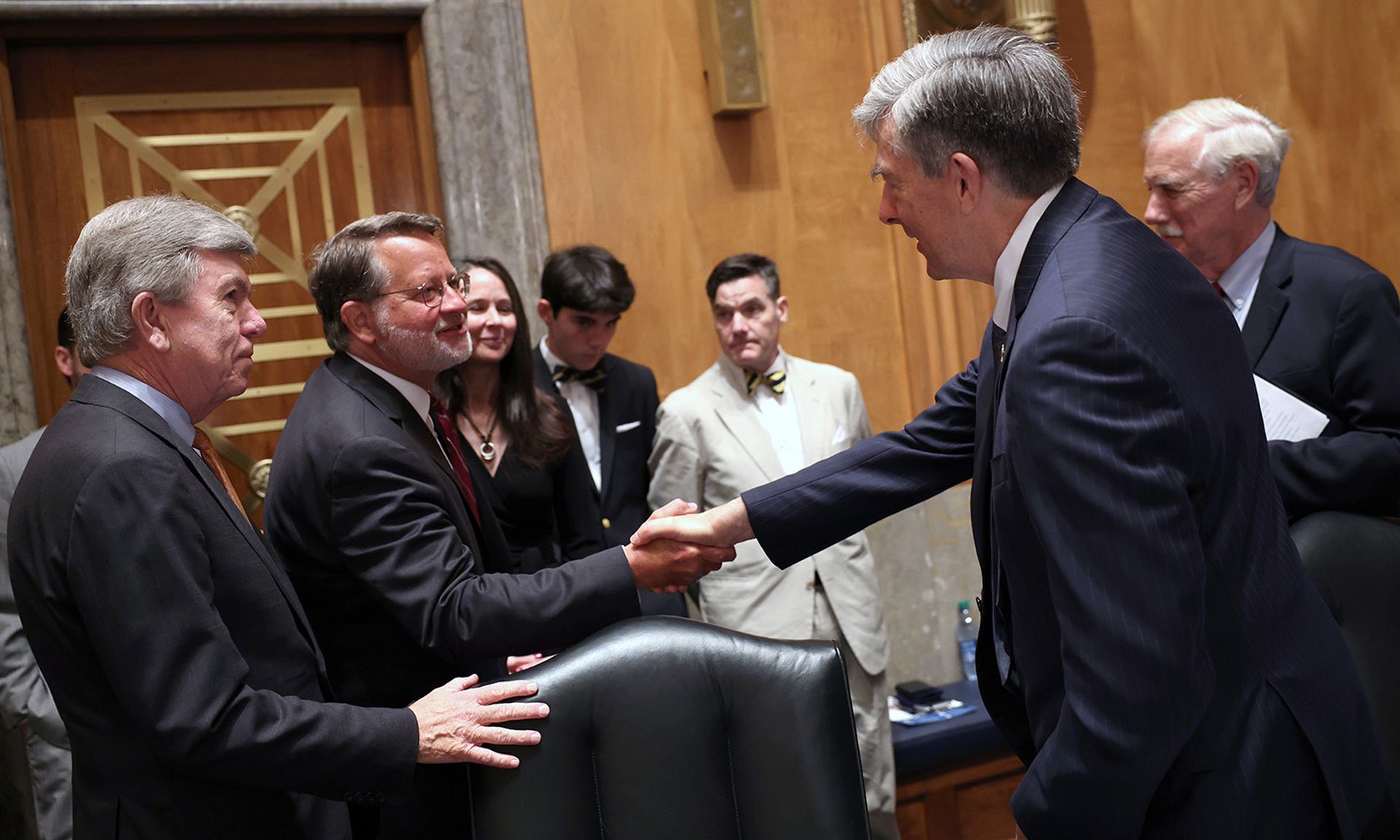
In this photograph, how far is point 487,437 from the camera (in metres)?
3.27

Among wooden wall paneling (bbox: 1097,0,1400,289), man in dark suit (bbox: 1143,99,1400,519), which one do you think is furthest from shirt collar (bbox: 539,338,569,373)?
wooden wall paneling (bbox: 1097,0,1400,289)

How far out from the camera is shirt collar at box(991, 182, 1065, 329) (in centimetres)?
151

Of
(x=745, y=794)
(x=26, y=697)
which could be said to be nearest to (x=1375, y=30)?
(x=745, y=794)

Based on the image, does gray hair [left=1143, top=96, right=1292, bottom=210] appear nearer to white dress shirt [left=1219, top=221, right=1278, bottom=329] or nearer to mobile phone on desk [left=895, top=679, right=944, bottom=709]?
white dress shirt [left=1219, top=221, right=1278, bottom=329]

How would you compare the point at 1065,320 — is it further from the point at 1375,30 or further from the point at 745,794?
the point at 1375,30

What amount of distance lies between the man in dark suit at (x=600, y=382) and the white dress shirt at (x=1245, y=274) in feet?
5.49

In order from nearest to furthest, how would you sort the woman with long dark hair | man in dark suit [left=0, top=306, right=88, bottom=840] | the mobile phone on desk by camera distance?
1. man in dark suit [left=0, top=306, right=88, bottom=840]
2. the woman with long dark hair
3. the mobile phone on desk

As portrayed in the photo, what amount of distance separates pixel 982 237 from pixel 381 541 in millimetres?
1081

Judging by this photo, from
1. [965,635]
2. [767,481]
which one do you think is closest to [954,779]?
[965,635]

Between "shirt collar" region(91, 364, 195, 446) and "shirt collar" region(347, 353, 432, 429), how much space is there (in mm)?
498

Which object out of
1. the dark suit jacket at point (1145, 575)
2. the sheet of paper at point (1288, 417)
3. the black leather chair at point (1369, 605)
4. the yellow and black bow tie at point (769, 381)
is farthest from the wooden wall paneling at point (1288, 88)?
the dark suit jacket at point (1145, 575)

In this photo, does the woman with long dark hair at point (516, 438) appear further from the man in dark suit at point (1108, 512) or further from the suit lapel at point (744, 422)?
the man in dark suit at point (1108, 512)

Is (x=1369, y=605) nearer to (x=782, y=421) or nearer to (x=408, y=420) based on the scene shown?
(x=408, y=420)

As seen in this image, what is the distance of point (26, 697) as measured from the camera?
302 centimetres
